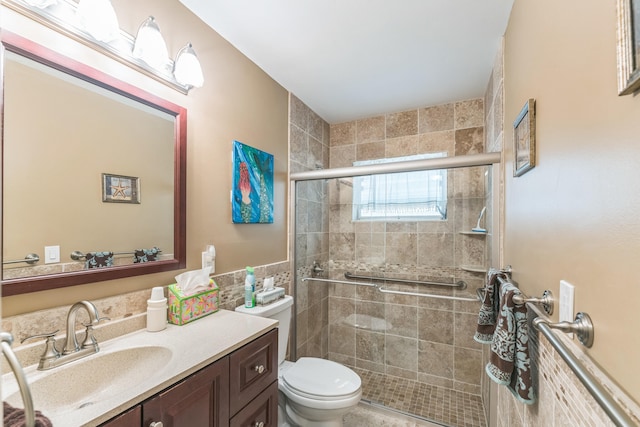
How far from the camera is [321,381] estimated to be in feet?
5.68

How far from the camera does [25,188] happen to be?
957 mm

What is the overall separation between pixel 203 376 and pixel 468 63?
2.29 m

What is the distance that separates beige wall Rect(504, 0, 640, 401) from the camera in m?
0.56

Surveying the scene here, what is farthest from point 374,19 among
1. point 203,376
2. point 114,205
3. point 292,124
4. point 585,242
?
point 203,376

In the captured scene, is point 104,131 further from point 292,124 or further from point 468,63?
point 468,63

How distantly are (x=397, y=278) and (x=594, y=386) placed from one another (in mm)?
1855

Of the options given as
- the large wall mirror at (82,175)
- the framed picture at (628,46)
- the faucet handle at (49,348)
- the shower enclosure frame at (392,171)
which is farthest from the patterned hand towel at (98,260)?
the framed picture at (628,46)

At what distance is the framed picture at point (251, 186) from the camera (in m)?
1.75

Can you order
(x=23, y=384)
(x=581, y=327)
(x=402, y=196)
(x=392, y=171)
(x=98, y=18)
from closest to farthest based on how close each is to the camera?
1. (x=23, y=384)
2. (x=581, y=327)
3. (x=98, y=18)
4. (x=392, y=171)
5. (x=402, y=196)

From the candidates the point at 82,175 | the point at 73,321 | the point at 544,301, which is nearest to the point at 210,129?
the point at 82,175

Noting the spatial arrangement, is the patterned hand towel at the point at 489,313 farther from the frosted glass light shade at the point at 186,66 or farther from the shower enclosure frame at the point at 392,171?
the frosted glass light shade at the point at 186,66

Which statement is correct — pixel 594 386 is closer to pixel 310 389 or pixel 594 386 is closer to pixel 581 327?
pixel 581 327

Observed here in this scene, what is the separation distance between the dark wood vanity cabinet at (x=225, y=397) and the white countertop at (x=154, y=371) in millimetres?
28

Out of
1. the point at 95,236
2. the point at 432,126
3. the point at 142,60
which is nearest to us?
the point at 95,236
